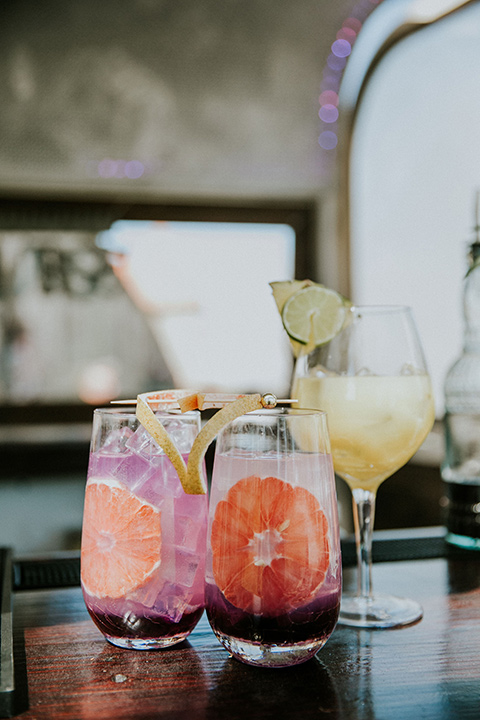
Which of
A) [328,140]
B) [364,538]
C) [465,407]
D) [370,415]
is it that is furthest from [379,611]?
[328,140]

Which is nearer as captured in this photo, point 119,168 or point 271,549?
point 271,549

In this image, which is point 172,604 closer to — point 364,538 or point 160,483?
point 160,483

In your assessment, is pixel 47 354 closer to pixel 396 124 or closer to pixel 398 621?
pixel 396 124

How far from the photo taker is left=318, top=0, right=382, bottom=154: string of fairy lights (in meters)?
3.46

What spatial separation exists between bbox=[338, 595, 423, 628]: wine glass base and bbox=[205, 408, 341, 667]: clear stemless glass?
111mm

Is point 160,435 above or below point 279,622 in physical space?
above

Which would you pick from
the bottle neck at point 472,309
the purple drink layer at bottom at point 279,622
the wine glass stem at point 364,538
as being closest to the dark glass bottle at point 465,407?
the bottle neck at point 472,309

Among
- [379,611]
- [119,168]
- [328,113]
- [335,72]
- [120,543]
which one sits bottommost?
[379,611]

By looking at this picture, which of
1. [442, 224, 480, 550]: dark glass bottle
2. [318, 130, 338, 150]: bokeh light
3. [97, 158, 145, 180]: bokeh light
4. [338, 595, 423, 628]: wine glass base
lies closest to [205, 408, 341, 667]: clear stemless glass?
[338, 595, 423, 628]: wine glass base

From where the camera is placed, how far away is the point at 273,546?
0.52 metres

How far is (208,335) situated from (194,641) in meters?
3.04

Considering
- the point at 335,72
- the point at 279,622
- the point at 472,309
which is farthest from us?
the point at 335,72

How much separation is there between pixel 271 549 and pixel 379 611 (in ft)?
0.71

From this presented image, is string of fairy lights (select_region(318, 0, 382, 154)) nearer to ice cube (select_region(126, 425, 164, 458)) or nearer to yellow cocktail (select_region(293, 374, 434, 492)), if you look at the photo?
yellow cocktail (select_region(293, 374, 434, 492))
